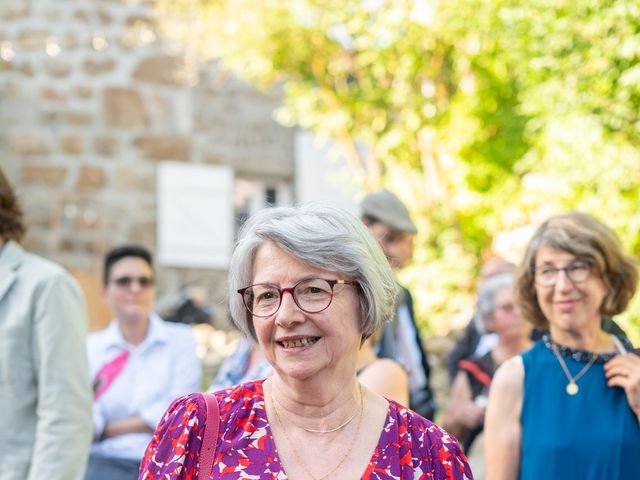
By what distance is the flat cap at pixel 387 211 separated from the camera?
5148 mm

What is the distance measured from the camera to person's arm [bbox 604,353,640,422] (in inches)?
138

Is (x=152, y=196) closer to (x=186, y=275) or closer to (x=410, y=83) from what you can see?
(x=186, y=275)

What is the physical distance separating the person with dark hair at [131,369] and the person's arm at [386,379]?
64.3 inches

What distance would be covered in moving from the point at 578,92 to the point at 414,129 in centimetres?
583

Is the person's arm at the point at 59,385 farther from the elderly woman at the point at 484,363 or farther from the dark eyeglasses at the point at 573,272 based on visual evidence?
the elderly woman at the point at 484,363

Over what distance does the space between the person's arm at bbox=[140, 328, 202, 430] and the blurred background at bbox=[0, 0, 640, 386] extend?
15.4 feet

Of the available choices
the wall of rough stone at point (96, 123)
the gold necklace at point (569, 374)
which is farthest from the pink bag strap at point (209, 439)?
the wall of rough stone at point (96, 123)

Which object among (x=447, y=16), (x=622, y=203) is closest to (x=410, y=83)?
(x=447, y=16)

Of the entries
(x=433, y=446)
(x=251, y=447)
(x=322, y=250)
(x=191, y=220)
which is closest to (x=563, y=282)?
(x=433, y=446)

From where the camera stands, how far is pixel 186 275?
1302cm

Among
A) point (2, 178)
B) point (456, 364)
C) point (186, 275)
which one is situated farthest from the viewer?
point (186, 275)

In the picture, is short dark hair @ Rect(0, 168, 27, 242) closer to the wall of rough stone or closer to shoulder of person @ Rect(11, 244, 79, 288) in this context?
shoulder of person @ Rect(11, 244, 79, 288)

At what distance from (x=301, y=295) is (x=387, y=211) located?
98.9 inches

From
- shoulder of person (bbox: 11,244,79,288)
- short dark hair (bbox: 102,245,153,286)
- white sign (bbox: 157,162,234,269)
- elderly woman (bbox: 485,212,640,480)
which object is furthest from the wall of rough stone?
elderly woman (bbox: 485,212,640,480)
